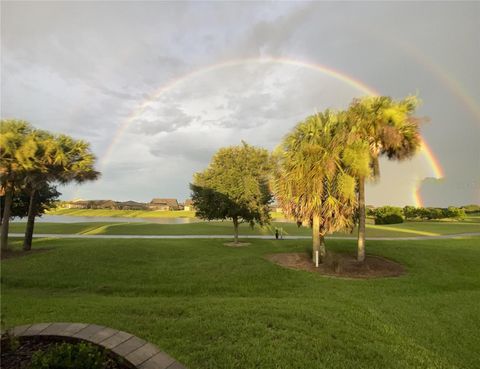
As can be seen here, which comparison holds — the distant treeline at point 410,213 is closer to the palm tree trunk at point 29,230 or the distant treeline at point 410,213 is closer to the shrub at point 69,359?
the palm tree trunk at point 29,230

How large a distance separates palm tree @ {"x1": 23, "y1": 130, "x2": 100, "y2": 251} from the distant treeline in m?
53.2

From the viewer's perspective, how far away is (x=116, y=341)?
5.16 metres

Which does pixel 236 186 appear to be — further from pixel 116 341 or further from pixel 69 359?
pixel 69 359

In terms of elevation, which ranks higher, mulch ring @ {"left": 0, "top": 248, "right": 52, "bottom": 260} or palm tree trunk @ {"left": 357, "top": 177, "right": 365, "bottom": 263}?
palm tree trunk @ {"left": 357, "top": 177, "right": 365, "bottom": 263}

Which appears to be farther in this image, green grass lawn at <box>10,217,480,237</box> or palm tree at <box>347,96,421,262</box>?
green grass lawn at <box>10,217,480,237</box>

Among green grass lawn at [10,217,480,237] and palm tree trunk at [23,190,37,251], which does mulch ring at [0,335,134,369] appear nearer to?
palm tree trunk at [23,190,37,251]

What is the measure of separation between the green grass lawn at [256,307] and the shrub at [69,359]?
1903 millimetres

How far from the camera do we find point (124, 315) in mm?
7973

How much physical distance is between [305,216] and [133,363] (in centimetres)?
1523

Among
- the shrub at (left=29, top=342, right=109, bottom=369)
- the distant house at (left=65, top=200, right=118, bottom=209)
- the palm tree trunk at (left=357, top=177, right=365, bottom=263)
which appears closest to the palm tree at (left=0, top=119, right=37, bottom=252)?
the shrub at (left=29, top=342, right=109, bottom=369)

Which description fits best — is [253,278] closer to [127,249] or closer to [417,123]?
[127,249]

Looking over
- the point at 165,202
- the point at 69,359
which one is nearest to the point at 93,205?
the point at 165,202

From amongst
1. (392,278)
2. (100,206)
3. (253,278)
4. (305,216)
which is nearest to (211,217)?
(305,216)

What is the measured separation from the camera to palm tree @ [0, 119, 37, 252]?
1894 cm
